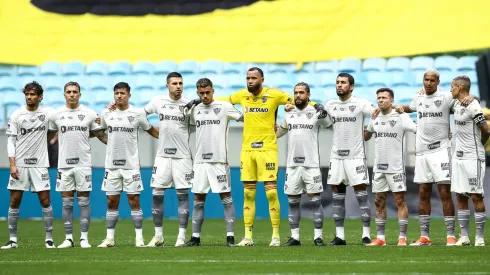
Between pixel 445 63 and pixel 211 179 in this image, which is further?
pixel 445 63

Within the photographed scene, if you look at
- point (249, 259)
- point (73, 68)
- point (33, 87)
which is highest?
point (73, 68)

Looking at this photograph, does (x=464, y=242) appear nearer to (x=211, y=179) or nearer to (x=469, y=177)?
(x=469, y=177)

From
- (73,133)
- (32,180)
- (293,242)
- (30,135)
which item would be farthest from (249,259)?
(30,135)

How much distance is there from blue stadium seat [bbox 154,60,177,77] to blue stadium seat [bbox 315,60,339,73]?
11.6ft

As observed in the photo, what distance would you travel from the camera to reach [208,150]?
552 inches

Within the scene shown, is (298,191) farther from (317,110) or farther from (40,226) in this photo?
(40,226)

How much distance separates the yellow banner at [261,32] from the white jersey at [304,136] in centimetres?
1214

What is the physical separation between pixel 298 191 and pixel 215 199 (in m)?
7.53

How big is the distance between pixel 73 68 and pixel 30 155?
13672 millimetres

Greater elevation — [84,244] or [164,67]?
[164,67]

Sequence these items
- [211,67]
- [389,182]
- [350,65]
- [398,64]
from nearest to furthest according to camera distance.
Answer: [389,182], [398,64], [350,65], [211,67]

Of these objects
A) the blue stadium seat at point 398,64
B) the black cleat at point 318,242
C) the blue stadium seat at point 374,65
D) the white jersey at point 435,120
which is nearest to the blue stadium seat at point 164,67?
the blue stadium seat at point 374,65

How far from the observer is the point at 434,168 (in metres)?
13.4

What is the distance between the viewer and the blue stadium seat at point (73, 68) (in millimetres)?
27484
